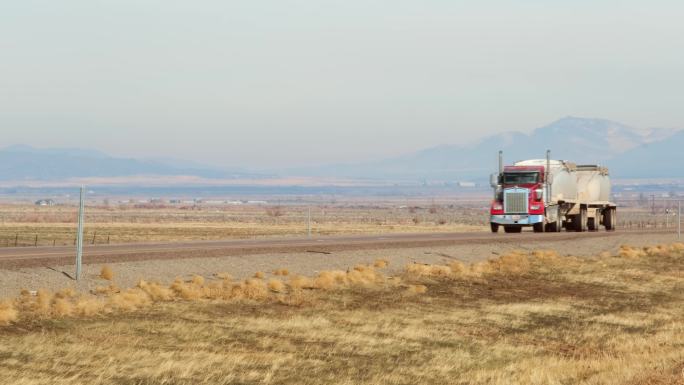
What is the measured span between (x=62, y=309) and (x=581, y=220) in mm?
42114

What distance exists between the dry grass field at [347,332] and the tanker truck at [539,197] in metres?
21.5

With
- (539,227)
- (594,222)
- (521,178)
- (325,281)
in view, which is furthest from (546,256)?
(594,222)

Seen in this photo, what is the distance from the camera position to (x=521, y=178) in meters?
54.3

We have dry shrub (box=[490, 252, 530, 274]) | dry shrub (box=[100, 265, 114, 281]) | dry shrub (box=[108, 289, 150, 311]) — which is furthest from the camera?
dry shrub (box=[490, 252, 530, 274])

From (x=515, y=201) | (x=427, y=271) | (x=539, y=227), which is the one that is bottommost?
(x=427, y=271)

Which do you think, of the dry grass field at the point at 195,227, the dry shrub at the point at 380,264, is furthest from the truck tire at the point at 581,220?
the dry shrub at the point at 380,264

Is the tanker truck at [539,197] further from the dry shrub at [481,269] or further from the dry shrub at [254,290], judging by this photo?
the dry shrub at [254,290]

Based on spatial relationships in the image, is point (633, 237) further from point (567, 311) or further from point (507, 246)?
point (567, 311)

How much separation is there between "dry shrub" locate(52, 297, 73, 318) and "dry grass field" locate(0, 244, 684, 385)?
57 mm

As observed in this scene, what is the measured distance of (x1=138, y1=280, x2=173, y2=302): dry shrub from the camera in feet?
80.9

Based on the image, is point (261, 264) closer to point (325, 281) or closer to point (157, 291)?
point (325, 281)

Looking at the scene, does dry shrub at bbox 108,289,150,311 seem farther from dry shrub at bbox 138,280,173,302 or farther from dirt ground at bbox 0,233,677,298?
dirt ground at bbox 0,233,677,298

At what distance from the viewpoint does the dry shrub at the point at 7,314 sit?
2012cm

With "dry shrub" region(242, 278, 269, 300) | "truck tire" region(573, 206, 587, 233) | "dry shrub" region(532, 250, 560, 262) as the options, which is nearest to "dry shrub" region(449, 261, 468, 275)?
"dry shrub" region(532, 250, 560, 262)
